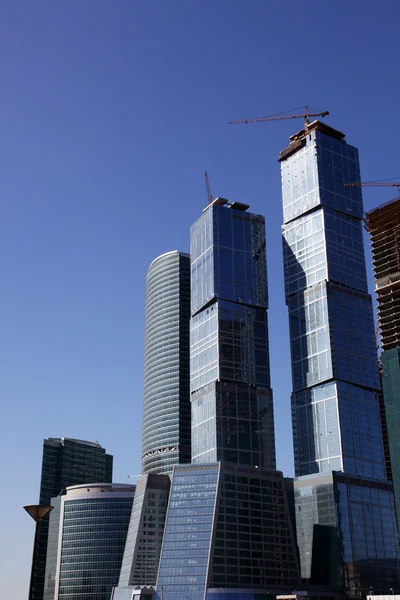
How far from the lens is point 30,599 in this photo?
160 feet

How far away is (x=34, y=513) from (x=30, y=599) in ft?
18.2

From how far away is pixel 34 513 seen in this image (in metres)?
51.3

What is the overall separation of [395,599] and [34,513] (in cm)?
14954

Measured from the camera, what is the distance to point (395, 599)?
581 feet

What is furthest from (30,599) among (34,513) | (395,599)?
(395,599)

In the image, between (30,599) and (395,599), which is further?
(395,599)

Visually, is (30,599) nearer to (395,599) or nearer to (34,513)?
(34,513)

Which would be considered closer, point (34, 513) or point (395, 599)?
point (34, 513)

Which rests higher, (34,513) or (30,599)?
(34,513)

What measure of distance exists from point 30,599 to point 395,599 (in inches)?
5894
